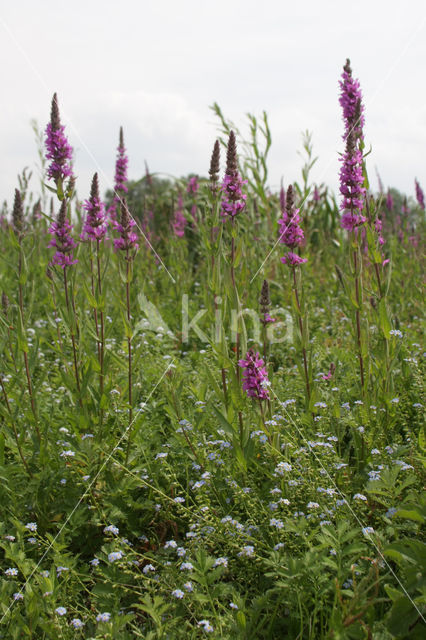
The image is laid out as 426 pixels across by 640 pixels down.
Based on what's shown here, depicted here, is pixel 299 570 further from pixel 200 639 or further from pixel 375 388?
pixel 375 388

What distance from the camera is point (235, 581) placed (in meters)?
2.04

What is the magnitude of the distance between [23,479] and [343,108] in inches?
110

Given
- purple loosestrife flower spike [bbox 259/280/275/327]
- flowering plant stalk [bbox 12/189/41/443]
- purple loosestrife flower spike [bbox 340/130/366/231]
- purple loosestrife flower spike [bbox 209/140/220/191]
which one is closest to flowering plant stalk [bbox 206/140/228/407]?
purple loosestrife flower spike [bbox 209/140/220/191]

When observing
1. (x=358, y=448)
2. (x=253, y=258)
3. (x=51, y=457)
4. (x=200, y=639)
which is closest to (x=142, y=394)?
(x=51, y=457)

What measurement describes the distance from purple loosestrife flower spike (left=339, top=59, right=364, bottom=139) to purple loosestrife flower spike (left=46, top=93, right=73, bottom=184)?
163 cm

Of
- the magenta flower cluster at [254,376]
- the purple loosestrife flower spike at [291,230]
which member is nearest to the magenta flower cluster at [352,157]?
the purple loosestrife flower spike at [291,230]

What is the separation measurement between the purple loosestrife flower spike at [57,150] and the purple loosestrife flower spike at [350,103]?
5.34ft

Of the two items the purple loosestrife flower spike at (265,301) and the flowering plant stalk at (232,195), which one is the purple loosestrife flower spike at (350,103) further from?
the purple loosestrife flower spike at (265,301)

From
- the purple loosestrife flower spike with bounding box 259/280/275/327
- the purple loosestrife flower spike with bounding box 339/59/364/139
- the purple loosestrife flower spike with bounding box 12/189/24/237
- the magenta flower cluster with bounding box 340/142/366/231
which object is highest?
the purple loosestrife flower spike with bounding box 339/59/364/139

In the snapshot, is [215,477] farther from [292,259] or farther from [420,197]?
[420,197]

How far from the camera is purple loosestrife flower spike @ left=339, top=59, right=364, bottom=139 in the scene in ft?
9.47

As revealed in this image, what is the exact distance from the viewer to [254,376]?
242cm

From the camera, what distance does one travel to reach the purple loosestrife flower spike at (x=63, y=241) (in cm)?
270

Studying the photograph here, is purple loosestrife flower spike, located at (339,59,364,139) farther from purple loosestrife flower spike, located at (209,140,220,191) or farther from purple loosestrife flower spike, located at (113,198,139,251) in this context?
purple loosestrife flower spike, located at (113,198,139,251)
